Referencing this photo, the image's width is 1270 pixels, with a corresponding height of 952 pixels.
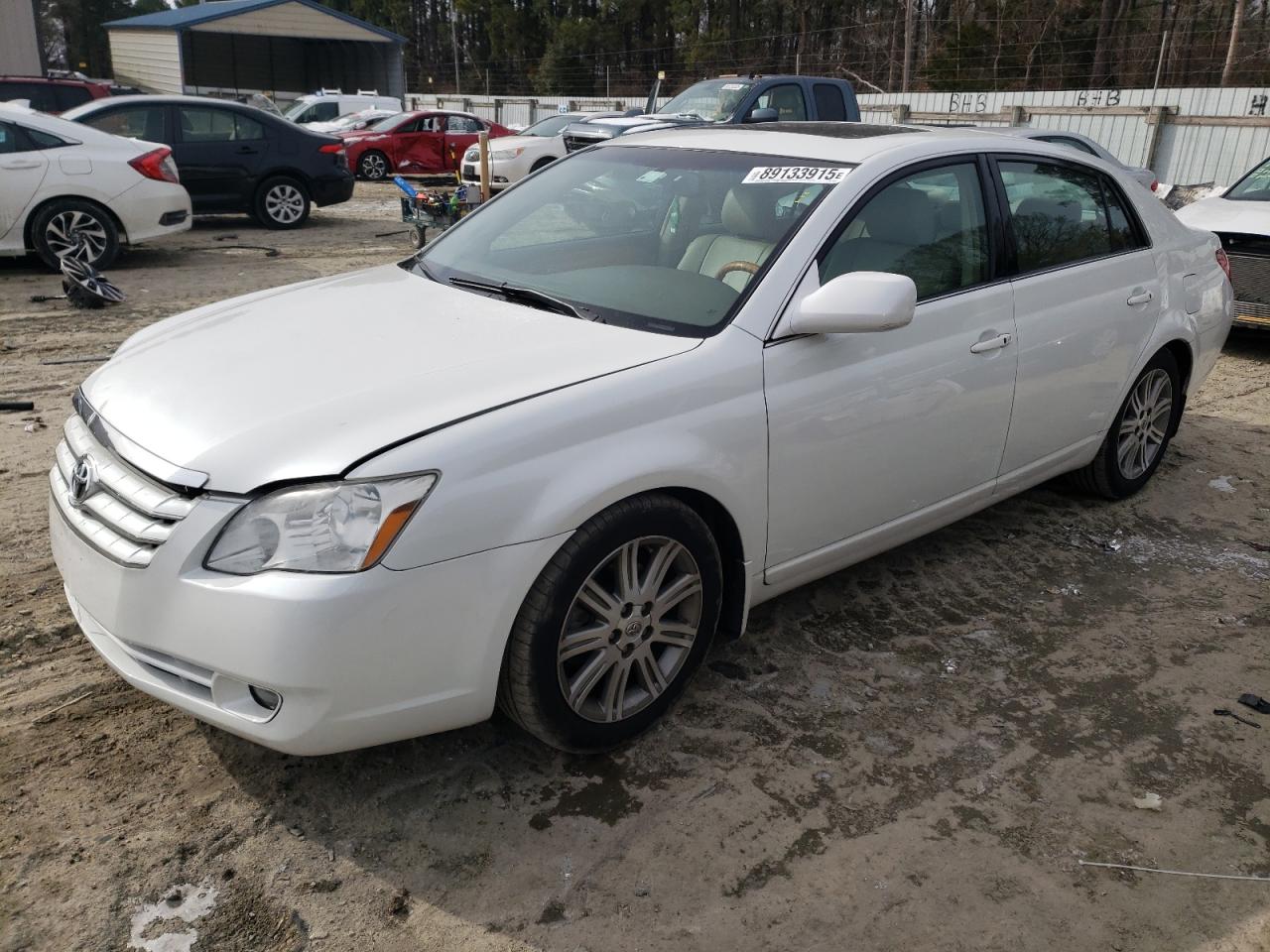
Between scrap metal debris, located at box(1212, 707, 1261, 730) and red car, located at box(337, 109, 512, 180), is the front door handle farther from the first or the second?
red car, located at box(337, 109, 512, 180)

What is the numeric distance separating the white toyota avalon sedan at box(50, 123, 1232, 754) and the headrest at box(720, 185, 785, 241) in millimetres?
18

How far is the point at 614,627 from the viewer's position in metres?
2.88

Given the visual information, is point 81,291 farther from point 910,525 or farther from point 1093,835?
point 1093,835

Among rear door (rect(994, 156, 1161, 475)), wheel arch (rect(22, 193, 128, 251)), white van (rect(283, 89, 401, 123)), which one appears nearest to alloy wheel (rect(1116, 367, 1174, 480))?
rear door (rect(994, 156, 1161, 475))

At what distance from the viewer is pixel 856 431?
3.35 meters

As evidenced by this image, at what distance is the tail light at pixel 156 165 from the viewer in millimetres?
9789

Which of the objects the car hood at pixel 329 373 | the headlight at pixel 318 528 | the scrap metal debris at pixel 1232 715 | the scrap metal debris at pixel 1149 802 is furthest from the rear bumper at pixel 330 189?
the scrap metal debris at pixel 1149 802

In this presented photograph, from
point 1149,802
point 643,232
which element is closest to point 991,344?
point 643,232

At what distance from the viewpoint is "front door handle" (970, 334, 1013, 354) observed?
12.2ft

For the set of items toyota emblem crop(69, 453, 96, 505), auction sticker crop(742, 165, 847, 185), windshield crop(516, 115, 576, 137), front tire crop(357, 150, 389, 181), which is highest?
auction sticker crop(742, 165, 847, 185)

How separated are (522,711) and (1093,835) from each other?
155 cm

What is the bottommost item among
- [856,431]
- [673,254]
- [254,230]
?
[254,230]

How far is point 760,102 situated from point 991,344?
10778 mm

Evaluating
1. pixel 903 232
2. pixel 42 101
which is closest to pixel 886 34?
pixel 42 101
